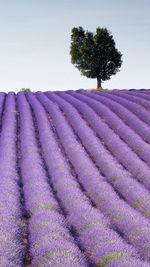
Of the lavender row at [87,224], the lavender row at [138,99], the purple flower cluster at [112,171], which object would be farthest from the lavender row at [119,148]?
the lavender row at [138,99]

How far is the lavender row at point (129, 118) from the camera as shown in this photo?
21.2 m

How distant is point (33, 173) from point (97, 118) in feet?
31.0

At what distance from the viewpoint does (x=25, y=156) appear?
18.6 m

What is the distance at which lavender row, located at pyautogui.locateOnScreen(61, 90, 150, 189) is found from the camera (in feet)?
51.6

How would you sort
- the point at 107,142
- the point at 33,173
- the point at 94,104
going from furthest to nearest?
the point at 94,104 < the point at 107,142 < the point at 33,173

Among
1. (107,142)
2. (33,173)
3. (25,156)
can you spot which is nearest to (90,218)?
(33,173)

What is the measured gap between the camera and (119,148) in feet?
62.5

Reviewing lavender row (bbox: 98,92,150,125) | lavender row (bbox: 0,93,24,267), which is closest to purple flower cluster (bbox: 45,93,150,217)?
lavender row (bbox: 0,93,24,267)

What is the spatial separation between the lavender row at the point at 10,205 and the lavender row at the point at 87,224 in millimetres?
1117

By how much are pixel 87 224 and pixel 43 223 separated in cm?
90

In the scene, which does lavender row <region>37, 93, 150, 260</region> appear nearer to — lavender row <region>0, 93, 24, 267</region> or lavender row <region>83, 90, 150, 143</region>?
lavender row <region>0, 93, 24, 267</region>

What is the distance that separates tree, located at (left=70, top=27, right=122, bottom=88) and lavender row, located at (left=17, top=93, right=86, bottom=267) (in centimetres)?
3850

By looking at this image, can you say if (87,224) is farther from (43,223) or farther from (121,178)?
(121,178)

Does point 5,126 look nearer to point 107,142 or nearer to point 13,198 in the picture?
point 107,142
